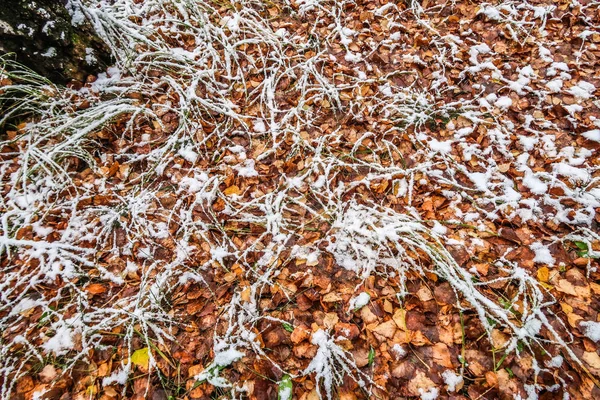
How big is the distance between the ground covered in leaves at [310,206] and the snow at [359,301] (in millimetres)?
12

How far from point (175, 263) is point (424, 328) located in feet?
4.99

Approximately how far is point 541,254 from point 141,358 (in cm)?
237

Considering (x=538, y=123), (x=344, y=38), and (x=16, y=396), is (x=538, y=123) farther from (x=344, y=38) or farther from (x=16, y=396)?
(x=16, y=396)

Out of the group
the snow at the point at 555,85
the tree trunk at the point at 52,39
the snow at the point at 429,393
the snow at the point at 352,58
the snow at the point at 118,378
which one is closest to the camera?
the snow at the point at 429,393

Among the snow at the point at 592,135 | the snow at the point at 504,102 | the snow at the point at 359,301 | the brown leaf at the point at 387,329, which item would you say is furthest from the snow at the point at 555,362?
the snow at the point at 504,102

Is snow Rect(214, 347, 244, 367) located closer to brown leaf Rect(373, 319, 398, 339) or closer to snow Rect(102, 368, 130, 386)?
snow Rect(102, 368, 130, 386)

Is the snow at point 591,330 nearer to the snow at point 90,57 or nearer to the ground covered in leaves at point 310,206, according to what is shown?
the ground covered in leaves at point 310,206

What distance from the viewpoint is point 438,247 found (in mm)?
1771

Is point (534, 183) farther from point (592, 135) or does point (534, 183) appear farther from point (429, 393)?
point (429, 393)

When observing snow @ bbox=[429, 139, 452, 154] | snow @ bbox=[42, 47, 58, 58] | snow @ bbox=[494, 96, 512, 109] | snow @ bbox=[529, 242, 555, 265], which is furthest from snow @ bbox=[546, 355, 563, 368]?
snow @ bbox=[42, 47, 58, 58]

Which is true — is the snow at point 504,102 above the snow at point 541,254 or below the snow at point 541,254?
above

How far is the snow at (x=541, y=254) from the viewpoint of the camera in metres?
1.74

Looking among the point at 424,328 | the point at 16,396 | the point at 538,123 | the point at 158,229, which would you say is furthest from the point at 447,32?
the point at 16,396

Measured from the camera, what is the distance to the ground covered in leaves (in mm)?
1559
